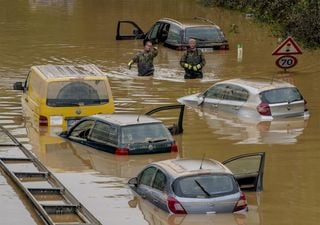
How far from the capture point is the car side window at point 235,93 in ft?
91.8

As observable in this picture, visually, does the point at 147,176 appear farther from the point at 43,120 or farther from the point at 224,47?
the point at 224,47

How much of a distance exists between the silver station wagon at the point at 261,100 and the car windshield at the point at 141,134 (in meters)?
5.18

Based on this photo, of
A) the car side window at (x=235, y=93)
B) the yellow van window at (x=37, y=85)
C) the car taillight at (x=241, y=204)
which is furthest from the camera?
the car side window at (x=235, y=93)

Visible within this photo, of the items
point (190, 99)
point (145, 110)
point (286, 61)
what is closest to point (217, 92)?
point (190, 99)

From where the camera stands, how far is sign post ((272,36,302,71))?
33.2 metres

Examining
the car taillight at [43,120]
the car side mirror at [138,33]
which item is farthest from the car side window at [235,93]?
the car side mirror at [138,33]

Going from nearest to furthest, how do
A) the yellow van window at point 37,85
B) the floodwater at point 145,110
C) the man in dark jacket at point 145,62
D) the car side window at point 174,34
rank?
the floodwater at point 145,110 → the yellow van window at point 37,85 → the man in dark jacket at point 145,62 → the car side window at point 174,34

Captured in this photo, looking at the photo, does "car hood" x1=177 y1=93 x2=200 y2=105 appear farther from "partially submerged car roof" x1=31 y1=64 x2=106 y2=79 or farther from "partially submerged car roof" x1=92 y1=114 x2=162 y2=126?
"partially submerged car roof" x1=92 y1=114 x2=162 y2=126

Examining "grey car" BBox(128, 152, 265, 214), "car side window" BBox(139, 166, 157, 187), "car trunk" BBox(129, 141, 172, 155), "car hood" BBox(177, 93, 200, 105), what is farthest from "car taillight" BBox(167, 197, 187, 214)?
"car hood" BBox(177, 93, 200, 105)

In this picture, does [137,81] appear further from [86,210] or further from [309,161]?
[86,210]

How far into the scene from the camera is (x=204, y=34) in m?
41.7

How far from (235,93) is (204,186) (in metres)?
10.9

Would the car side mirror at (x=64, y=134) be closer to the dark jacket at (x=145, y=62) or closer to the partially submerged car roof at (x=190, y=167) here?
the partially submerged car roof at (x=190, y=167)

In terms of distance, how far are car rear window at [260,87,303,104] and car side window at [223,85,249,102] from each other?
2.06 feet
